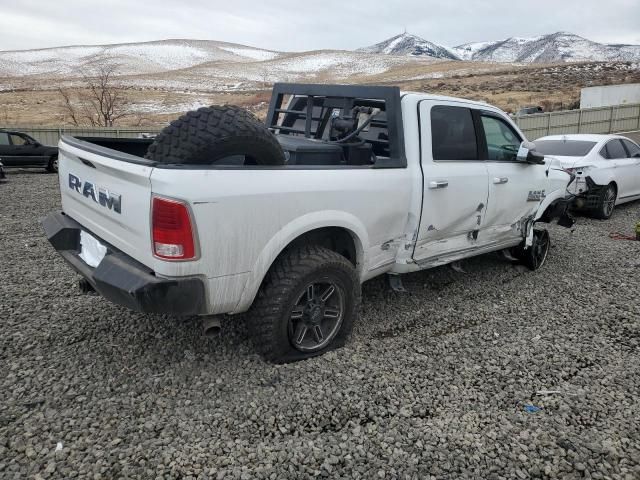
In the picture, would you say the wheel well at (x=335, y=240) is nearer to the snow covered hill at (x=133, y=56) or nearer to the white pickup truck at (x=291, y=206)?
the white pickup truck at (x=291, y=206)

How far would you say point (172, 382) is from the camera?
3.25m

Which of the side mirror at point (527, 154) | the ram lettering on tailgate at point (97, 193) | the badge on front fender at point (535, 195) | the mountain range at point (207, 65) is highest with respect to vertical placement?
the mountain range at point (207, 65)

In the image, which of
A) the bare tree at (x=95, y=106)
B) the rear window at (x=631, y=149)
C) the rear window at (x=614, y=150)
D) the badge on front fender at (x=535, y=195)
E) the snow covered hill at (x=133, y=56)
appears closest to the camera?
the badge on front fender at (x=535, y=195)

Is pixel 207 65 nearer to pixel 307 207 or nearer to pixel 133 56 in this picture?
pixel 133 56

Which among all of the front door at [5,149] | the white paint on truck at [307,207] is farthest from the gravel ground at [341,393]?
the front door at [5,149]

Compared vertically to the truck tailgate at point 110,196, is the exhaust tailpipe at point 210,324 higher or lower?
lower

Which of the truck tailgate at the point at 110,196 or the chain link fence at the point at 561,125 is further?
the chain link fence at the point at 561,125

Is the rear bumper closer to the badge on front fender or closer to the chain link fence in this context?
the badge on front fender

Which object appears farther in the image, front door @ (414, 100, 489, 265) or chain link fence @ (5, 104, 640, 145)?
chain link fence @ (5, 104, 640, 145)

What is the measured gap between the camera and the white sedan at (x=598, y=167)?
27.3 feet

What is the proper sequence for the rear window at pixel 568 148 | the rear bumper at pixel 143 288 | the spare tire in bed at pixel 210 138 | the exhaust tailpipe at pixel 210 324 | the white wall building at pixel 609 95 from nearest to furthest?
the rear bumper at pixel 143 288 → the spare tire in bed at pixel 210 138 → the exhaust tailpipe at pixel 210 324 → the rear window at pixel 568 148 → the white wall building at pixel 609 95

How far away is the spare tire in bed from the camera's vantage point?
2.96 meters

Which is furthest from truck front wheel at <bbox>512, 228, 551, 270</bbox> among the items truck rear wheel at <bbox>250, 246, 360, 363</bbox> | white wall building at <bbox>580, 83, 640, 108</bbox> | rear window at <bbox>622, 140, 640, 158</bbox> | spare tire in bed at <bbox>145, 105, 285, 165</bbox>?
white wall building at <bbox>580, 83, 640, 108</bbox>

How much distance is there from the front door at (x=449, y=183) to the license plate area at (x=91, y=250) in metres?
2.36
